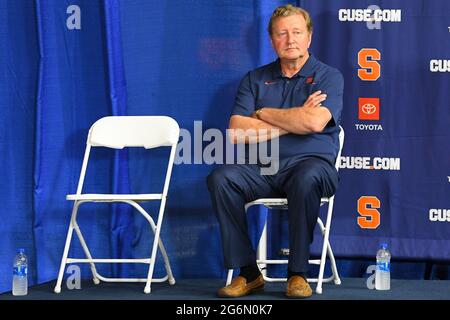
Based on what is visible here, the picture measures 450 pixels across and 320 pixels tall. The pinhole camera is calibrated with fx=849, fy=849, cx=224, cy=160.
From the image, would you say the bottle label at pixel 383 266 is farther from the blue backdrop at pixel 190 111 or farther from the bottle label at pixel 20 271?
the bottle label at pixel 20 271

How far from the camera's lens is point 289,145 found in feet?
13.9

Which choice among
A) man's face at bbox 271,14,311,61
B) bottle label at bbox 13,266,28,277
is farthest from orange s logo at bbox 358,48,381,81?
bottle label at bbox 13,266,28,277

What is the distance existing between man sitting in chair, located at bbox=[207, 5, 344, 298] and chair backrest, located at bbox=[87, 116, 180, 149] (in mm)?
474

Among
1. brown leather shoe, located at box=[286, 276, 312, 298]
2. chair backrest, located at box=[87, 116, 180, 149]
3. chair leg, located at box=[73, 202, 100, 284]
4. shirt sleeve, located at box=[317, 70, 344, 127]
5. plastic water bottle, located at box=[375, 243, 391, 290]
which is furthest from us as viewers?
chair backrest, located at box=[87, 116, 180, 149]

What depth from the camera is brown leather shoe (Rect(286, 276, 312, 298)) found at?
12.8 ft

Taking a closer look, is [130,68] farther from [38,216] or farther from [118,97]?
[38,216]

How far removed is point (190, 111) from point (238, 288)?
1.26m

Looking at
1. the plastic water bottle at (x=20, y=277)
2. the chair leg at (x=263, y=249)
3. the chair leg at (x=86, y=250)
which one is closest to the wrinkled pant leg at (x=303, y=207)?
the chair leg at (x=263, y=249)

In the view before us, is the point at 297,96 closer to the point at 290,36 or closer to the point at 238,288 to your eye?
the point at 290,36

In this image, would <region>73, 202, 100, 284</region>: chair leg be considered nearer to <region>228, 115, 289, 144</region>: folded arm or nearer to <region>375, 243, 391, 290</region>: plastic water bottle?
<region>228, 115, 289, 144</region>: folded arm

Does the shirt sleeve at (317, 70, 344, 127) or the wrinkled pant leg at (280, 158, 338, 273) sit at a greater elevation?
the shirt sleeve at (317, 70, 344, 127)

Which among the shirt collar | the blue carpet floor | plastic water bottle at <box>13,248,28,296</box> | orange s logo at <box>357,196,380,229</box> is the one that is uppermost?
the shirt collar

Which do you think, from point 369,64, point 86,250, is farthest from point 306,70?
point 86,250

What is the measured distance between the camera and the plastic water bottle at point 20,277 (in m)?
4.29
